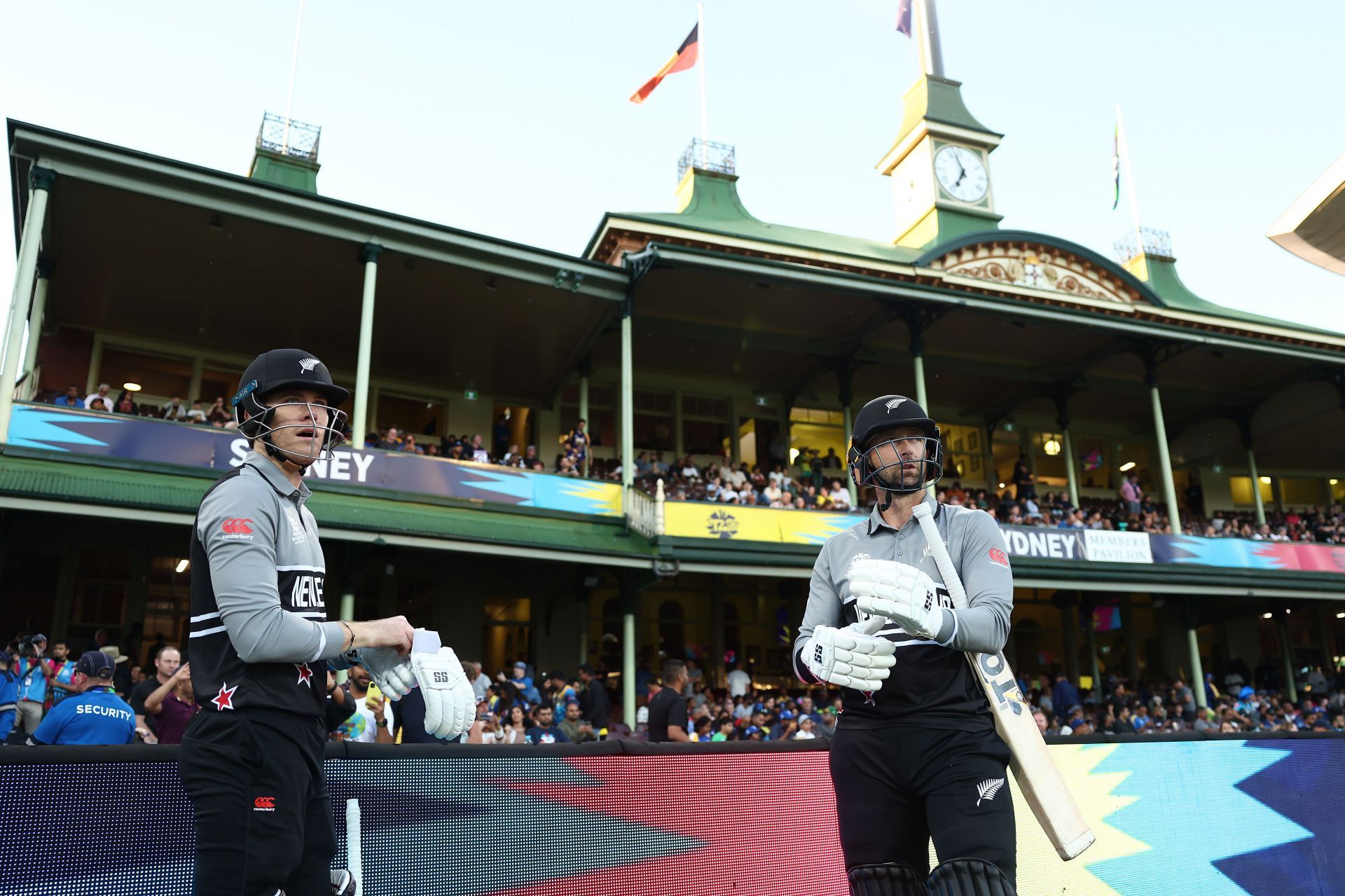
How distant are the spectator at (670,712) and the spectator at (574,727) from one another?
3.67 meters

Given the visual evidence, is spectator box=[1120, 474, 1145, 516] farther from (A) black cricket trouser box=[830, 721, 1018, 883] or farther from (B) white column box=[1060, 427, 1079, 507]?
(A) black cricket trouser box=[830, 721, 1018, 883]

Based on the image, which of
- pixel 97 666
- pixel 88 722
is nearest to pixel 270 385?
pixel 88 722

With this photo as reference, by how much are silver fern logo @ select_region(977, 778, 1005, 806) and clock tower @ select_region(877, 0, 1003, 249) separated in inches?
971

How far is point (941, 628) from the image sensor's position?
2.93 m

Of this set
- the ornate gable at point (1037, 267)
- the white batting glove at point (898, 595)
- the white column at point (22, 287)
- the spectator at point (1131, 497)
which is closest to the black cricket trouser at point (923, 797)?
the white batting glove at point (898, 595)

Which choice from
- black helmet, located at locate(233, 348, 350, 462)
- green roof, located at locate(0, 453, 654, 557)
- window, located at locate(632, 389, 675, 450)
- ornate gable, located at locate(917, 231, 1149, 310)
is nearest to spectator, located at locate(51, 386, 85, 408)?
green roof, located at locate(0, 453, 654, 557)

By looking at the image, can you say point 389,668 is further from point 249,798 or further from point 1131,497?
point 1131,497

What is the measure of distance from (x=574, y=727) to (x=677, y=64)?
16.8m

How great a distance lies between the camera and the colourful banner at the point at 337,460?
1384cm

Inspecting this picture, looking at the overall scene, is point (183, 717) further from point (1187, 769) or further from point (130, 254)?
point (130, 254)

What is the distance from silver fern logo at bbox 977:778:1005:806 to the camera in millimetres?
2975

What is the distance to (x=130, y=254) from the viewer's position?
1653 cm

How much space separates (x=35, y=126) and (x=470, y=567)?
10.5 metres

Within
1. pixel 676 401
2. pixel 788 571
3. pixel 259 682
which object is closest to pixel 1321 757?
pixel 259 682
